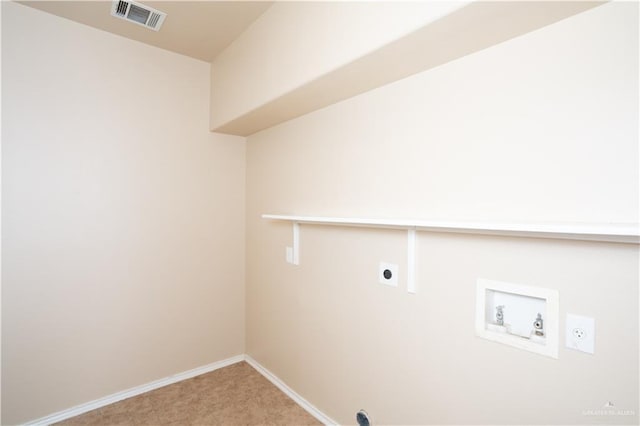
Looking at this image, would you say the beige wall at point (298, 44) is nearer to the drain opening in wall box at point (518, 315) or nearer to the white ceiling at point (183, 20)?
the white ceiling at point (183, 20)

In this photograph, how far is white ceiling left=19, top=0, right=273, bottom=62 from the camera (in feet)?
6.48

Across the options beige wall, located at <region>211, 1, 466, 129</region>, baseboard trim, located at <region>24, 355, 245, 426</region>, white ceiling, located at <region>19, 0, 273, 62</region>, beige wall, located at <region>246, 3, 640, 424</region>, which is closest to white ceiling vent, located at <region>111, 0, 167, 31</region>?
white ceiling, located at <region>19, 0, 273, 62</region>

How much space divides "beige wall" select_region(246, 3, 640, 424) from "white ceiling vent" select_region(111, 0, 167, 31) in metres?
1.10

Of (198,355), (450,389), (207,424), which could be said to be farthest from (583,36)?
(198,355)

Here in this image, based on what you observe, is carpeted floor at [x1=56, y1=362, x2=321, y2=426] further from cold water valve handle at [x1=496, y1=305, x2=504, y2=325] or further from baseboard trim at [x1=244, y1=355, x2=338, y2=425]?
cold water valve handle at [x1=496, y1=305, x2=504, y2=325]

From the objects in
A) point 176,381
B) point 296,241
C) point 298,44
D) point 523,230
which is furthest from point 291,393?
point 298,44

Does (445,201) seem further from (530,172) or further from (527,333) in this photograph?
(527,333)

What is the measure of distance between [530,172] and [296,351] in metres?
1.85

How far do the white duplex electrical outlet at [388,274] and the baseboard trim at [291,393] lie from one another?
1.01 m

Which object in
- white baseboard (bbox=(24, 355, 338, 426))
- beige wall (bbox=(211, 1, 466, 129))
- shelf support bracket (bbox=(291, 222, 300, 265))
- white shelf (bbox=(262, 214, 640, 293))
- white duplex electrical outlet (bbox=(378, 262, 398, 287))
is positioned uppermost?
beige wall (bbox=(211, 1, 466, 129))

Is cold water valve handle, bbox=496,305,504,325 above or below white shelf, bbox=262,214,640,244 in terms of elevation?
below

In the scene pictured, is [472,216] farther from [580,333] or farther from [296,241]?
[296,241]

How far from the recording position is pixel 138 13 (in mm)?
2068

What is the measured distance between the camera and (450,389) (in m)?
1.44
